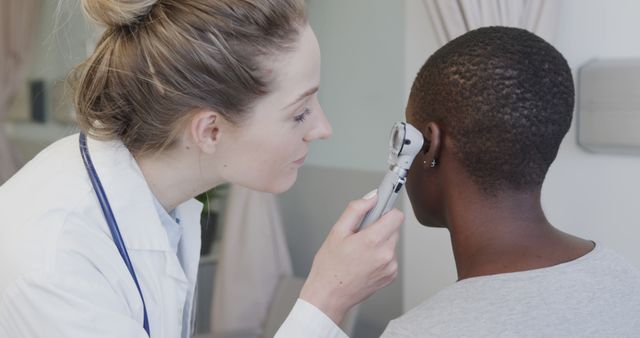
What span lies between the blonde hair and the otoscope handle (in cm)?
23

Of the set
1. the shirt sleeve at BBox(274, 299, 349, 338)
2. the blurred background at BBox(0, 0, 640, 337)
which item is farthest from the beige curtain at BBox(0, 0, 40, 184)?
the shirt sleeve at BBox(274, 299, 349, 338)

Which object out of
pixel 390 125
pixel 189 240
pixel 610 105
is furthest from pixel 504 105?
pixel 390 125

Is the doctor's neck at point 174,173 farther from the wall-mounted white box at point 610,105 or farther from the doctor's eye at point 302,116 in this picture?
the wall-mounted white box at point 610,105

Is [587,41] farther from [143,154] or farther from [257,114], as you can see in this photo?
[143,154]

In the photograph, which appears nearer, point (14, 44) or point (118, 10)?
point (118, 10)

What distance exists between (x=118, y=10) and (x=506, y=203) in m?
0.63

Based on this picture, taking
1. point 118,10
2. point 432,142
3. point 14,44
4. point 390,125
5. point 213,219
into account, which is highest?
point 118,10

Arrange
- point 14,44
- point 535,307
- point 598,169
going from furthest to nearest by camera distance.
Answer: point 14,44 < point 598,169 < point 535,307

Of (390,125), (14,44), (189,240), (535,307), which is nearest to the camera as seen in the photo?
(535,307)

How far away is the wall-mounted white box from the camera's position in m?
1.65

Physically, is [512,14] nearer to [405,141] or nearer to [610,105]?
[610,105]

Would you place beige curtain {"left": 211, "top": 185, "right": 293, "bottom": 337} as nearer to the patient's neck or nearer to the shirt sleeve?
the shirt sleeve

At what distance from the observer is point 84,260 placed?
3.52ft

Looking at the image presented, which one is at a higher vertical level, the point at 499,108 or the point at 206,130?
the point at 499,108
